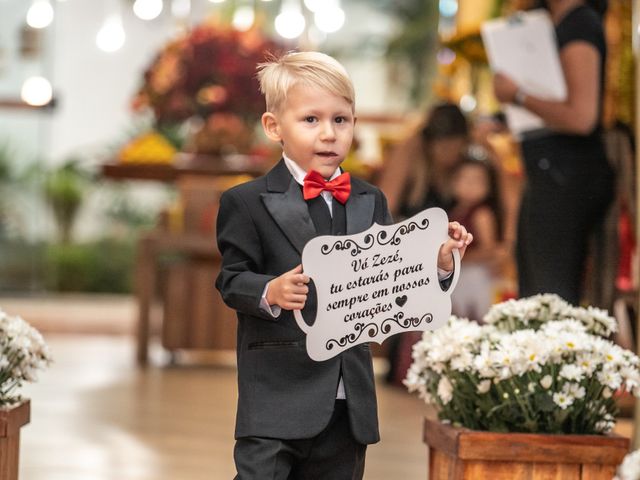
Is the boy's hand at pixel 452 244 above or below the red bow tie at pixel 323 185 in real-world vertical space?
below

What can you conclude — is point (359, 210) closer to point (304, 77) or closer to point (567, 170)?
point (304, 77)

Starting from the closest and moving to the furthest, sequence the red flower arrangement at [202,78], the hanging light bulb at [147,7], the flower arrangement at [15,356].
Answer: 1. the flower arrangement at [15,356]
2. the red flower arrangement at [202,78]
3. the hanging light bulb at [147,7]

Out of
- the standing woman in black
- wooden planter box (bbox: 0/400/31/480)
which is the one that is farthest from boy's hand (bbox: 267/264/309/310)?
the standing woman in black

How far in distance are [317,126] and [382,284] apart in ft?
0.90

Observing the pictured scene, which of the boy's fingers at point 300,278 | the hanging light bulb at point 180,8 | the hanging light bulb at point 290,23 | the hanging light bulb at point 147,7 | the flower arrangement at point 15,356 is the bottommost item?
the flower arrangement at point 15,356

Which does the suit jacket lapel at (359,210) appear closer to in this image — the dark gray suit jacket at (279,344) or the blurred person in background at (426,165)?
the dark gray suit jacket at (279,344)

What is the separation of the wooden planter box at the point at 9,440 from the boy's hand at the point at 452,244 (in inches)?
33.6

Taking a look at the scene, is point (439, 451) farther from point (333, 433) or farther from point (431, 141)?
point (431, 141)

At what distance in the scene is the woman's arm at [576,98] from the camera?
3564 millimetres

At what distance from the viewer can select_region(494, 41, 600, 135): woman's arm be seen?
3.56 metres

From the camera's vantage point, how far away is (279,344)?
213 centimetres

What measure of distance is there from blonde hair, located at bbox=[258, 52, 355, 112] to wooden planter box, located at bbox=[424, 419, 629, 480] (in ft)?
2.17

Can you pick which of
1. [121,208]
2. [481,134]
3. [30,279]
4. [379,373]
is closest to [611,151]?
[481,134]

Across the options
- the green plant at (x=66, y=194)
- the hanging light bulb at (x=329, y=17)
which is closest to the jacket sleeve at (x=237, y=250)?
the hanging light bulb at (x=329, y=17)
